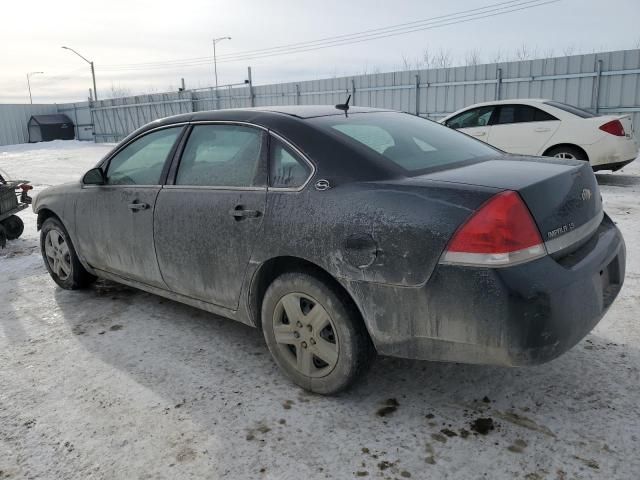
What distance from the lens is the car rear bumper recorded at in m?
2.15

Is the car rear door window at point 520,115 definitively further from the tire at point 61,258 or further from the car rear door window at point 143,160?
the tire at point 61,258

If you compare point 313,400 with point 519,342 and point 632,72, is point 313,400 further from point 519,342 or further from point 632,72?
point 632,72

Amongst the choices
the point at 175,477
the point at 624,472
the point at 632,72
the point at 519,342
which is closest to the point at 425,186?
the point at 519,342

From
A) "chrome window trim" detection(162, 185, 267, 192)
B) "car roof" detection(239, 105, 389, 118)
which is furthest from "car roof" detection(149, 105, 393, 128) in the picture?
"chrome window trim" detection(162, 185, 267, 192)

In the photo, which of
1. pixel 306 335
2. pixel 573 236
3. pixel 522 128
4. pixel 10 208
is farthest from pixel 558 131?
pixel 10 208

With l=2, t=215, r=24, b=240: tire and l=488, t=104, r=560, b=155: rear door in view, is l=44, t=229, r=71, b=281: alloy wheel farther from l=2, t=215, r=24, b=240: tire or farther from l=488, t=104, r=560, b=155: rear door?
l=488, t=104, r=560, b=155: rear door

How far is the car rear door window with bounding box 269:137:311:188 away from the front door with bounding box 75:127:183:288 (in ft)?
3.28

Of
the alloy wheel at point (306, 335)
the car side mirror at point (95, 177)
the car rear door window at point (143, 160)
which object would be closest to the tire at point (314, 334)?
the alloy wheel at point (306, 335)

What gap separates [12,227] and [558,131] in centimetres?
857

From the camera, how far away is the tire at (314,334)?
2607 mm

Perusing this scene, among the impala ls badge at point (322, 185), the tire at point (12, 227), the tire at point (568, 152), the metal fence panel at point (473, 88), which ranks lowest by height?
the tire at point (12, 227)

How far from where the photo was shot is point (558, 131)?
9.13 metres

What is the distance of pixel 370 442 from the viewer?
243 cm

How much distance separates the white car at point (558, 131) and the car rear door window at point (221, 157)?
7.40m
